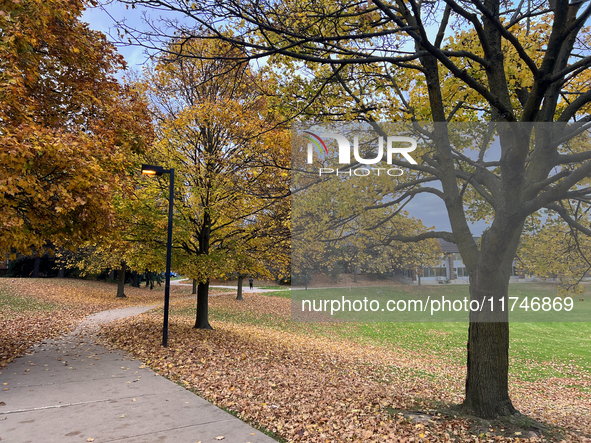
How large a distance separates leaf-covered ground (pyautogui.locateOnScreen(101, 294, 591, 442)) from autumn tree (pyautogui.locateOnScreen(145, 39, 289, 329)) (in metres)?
2.37

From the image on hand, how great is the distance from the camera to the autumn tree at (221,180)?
1105 centimetres

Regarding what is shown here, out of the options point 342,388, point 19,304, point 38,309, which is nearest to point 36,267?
point 19,304

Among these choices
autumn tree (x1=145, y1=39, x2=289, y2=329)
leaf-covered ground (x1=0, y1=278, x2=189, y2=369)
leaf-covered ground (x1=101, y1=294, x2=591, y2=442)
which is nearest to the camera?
leaf-covered ground (x1=101, y1=294, x2=591, y2=442)

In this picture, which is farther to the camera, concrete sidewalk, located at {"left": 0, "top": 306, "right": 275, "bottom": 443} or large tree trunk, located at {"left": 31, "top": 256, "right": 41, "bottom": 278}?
large tree trunk, located at {"left": 31, "top": 256, "right": 41, "bottom": 278}

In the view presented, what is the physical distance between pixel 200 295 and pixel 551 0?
11730mm

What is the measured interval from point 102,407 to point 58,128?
6039mm

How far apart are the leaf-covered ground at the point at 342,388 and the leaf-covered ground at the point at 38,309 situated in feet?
6.58

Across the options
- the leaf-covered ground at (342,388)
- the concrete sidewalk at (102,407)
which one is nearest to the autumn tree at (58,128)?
the concrete sidewalk at (102,407)

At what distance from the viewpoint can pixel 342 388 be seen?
7.19 m

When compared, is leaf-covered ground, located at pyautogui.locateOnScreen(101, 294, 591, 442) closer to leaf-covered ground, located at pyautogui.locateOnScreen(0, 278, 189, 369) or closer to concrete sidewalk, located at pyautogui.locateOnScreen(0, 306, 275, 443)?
concrete sidewalk, located at pyautogui.locateOnScreen(0, 306, 275, 443)

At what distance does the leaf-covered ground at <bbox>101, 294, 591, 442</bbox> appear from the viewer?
5.03 m

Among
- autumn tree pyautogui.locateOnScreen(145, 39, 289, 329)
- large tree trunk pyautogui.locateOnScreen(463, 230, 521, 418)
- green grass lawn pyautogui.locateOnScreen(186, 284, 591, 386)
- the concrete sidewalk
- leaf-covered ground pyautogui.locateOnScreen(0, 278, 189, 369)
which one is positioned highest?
autumn tree pyautogui.locateOnScreen(145, 39, 289, 329)

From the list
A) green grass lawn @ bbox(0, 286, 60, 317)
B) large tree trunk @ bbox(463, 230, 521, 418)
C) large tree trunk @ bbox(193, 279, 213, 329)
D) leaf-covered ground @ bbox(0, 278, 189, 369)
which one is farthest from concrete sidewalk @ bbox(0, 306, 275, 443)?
green grass lawn @ bbox(0, 286, 60, 317)

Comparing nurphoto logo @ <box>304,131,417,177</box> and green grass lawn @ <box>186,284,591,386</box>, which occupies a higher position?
nurphoto logo @ <box>304,131,417,177</box>
